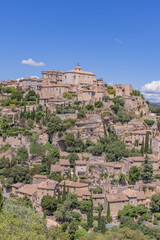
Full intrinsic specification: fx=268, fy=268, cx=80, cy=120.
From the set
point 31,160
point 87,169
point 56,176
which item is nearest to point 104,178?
point 87,169

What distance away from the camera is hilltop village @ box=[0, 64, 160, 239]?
129ft

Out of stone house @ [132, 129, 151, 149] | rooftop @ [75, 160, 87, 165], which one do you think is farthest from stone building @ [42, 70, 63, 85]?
rooftop @ [75, 160, 87, 165]

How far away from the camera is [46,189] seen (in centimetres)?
4153

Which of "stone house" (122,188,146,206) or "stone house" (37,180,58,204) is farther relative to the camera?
"stone house" (37,180,58,204)

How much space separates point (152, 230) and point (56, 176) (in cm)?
1812

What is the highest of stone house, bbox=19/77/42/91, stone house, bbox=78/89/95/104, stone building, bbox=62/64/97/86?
stone building, bbox=62/64/97/86

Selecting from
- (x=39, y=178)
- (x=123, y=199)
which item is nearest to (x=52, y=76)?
(x=39, y=178)

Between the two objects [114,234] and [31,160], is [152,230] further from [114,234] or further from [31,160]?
[31,160]

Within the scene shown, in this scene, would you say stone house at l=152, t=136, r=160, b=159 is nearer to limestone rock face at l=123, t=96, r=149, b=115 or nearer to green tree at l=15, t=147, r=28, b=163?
limestone rock face at l=123, t=96, r=149, b=115

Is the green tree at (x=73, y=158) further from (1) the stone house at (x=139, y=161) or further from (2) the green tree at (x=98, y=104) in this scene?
(2) the green tree at (x=98, y=104)

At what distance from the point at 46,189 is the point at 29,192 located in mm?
2686

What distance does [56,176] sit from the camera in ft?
150

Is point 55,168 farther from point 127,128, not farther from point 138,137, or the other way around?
point 127,128

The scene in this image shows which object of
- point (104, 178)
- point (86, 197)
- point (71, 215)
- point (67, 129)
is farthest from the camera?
point (67, 129)
